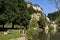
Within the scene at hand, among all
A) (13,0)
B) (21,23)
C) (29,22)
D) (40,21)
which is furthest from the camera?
(40,21)

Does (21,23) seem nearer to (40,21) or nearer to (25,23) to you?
(25,23)

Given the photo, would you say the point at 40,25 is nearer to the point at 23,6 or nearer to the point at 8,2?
the point at 23,6

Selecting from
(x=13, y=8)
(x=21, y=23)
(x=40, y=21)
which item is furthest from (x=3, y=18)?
(x=40, y=21)

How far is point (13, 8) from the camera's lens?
59.8 metres

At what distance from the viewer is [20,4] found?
6812cm

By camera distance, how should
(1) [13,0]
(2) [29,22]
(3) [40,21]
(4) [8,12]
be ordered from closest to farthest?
(4) [8,12] < (1) [13,0] < (2) [29,22] < (3) [40,21]

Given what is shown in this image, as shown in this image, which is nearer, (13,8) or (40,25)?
(13,8)

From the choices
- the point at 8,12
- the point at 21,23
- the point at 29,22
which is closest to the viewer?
the point at 8,12

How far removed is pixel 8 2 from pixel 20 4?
10.3 meters

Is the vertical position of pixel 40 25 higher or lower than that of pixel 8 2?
lower

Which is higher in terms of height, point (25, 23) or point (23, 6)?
point (23, 6)

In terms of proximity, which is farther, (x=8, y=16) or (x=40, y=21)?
(x=40, y=21)

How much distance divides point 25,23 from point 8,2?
41.3ft

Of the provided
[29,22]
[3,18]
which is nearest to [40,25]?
[29,22]
